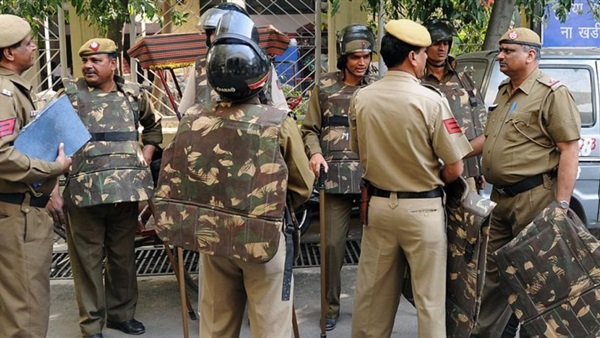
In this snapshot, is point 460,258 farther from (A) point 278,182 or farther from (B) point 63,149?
(B) point 63,149

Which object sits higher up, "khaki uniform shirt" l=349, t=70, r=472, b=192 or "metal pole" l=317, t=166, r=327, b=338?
"khaki uniform shirt" l=349, t=70, r=472, b=192

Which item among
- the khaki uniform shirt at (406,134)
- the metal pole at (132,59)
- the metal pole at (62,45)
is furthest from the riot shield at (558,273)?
the metal pole at (62,45)

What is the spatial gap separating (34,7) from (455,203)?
144 inches

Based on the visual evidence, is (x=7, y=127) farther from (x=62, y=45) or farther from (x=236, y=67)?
(x=62, y=45)

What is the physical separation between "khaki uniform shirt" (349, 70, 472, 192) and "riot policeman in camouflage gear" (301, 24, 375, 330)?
1.08m

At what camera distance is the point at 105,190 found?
4332mm

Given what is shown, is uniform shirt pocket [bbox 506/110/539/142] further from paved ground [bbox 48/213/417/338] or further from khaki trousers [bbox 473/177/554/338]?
paved ground [bbox 48/213/417/338]

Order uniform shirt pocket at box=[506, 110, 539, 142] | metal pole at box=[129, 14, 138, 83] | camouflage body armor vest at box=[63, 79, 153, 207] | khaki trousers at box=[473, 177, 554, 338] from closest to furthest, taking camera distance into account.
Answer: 1. uniform shirt pocket at box=[506, 110, 539, 142]
2. khaki trousers at box=[473, 177, 554, 338]
3. camouflage body armor vest at box=[63, 79, 153, 207]
4. metal pole at box=[129, 14, 138, 83]

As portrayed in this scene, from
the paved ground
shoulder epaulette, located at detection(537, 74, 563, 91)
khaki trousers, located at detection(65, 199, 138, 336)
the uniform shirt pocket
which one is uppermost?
shoulder epaulette, located at detection(537, 74, 563, 91)

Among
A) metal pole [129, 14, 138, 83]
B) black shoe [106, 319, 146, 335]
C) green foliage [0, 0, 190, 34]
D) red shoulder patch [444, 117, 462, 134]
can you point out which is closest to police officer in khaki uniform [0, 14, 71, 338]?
black shoe [106, 319, 146, 335]

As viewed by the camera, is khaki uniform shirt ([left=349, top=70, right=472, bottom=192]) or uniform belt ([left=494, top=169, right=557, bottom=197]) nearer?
khaki uniform shirt ([left=349, top=70, right=472, bottom=192])

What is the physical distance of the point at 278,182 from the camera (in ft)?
9.63

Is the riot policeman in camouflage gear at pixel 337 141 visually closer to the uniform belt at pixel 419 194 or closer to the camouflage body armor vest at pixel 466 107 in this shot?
the camouflage body armor vest at pixel 466 107

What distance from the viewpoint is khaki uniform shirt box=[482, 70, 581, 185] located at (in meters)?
3.81
